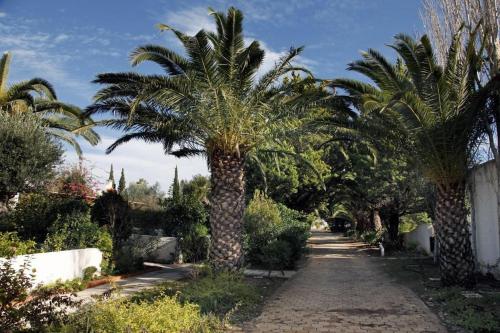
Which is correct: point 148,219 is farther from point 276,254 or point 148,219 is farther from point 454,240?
point 454,240

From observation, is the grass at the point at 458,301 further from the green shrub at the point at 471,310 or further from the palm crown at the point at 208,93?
the palm crown at the point at 208,93

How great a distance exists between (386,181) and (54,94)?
682 inches

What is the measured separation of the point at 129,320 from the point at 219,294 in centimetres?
389

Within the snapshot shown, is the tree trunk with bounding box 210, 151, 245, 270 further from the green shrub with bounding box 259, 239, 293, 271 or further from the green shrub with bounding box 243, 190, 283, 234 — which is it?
the green shrub with bounding box 243, 190, 283, 234

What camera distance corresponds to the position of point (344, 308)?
10.1m

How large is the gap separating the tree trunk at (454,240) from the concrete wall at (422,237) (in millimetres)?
10839

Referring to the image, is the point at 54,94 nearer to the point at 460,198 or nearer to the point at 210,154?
the point at 210,154

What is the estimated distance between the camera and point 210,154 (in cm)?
1335

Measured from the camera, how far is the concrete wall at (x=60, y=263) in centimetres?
1080

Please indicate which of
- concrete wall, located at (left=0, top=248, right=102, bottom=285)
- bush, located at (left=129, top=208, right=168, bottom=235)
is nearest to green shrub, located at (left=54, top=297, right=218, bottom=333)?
concrete wall, located at (left=0, top=248, right=102, bottom=285)

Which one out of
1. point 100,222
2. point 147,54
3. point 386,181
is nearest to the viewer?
point 147,54

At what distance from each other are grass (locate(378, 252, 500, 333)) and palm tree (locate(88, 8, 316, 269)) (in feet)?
16.8

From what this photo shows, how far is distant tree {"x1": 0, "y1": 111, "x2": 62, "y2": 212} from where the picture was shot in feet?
45.9

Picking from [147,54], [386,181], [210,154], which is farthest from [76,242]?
[386,181]
